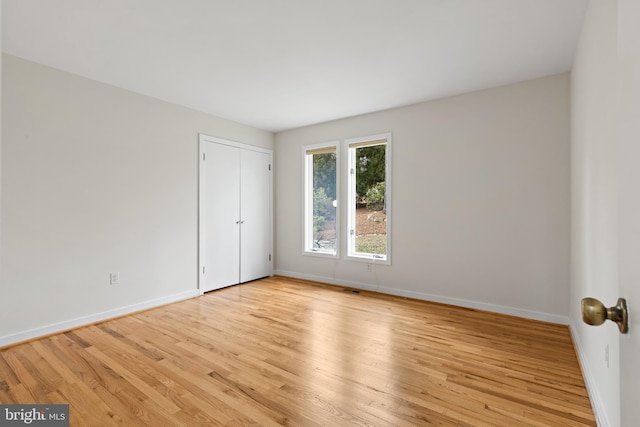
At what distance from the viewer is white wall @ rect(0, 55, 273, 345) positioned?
9.23 feet

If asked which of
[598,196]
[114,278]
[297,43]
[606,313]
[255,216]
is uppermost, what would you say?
[297,43]

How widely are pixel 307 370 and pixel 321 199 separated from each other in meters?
3.11

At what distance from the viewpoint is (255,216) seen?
5211 millimetres

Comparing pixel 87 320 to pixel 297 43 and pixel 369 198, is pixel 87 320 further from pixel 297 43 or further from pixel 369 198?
pixel 369 198

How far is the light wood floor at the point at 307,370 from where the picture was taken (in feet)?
6.07

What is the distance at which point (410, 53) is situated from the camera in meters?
2.76

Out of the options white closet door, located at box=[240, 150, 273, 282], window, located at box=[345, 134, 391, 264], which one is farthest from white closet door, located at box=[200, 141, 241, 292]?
window, located at box=[345, 134, 391, 264]

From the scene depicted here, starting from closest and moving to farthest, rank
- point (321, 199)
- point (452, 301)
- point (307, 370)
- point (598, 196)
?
point (598, 196) < point (307, 370) < point (452, 301) < point (321, 199)

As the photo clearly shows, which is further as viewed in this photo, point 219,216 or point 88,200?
point 219,216

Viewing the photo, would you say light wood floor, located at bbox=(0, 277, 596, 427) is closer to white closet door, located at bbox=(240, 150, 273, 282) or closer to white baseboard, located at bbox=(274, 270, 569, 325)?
white baseboard, located at bbox=(274, 270, 569, 325)

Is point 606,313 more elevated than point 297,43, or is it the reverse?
point 297,43

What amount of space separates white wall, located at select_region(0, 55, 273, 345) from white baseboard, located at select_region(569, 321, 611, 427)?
13.4 feet

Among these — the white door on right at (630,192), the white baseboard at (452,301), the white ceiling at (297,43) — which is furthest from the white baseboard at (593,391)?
the white ceiling at (297,43)

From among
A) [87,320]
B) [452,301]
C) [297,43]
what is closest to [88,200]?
[87,320]
